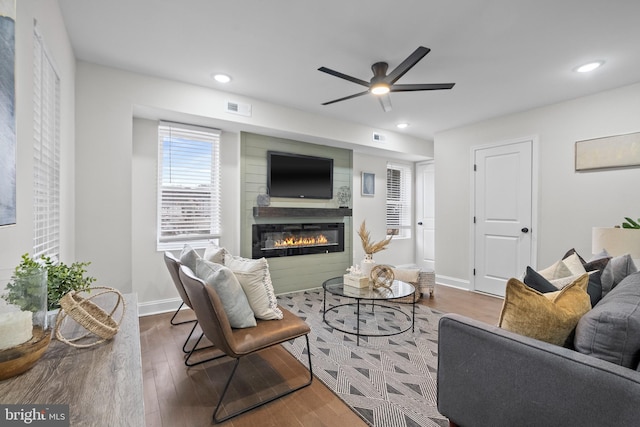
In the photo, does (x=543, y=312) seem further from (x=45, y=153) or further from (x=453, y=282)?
(x=453, y=282)

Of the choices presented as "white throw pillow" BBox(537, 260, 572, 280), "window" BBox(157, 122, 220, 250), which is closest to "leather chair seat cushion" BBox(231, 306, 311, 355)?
"white throw pillow" BBox(537, 260, 572, 280)

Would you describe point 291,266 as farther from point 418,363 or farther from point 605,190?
point 605,190

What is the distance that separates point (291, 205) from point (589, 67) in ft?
12.0

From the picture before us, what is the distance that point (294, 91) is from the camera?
11.5 ft

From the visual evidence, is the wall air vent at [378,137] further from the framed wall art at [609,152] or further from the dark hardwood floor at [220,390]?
the dark hardwood floor at [220,390]

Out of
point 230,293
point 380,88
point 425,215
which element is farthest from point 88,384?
point 425,215

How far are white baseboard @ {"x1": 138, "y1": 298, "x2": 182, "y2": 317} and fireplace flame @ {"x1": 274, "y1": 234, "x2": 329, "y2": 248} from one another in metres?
1.49

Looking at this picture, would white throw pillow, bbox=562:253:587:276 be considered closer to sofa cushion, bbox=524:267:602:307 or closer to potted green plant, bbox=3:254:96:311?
sofa cushion, bbox=524:267:602:307

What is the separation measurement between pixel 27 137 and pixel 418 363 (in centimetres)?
286

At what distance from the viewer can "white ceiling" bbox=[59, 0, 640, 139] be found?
2.10m

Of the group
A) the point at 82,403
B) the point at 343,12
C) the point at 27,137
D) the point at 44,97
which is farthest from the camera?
the point at 343,12

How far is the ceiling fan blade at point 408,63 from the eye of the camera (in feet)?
6.88

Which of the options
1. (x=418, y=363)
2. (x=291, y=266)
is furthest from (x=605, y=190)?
(x=291, y=266)

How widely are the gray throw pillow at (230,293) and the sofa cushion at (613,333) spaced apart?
1662mm
